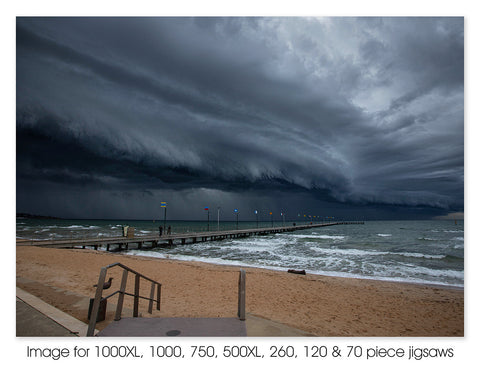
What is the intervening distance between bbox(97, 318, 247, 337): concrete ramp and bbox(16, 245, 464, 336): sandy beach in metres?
1.73

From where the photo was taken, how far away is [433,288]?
12984 mm

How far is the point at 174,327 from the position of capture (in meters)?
4.41

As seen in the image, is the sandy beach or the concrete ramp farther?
the sandy beach

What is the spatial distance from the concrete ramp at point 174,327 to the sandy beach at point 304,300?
1732mm

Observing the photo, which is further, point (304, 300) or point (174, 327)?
point (304, 300)

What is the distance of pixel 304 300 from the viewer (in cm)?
982

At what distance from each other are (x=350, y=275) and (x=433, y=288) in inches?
176

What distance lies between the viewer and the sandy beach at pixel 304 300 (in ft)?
24.0

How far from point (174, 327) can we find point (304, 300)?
6938 mm

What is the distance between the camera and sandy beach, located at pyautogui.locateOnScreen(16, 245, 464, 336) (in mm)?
7309

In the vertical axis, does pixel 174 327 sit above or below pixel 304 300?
above

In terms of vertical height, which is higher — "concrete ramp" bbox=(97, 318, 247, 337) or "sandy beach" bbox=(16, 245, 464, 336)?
"concrete ramp" bbox=(97, 318, 247, 337)
